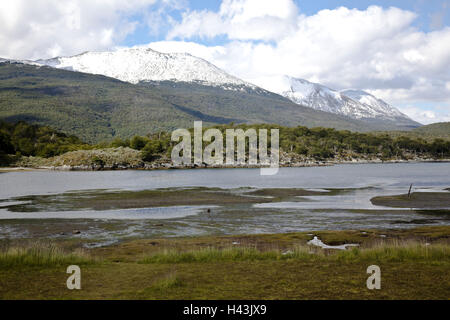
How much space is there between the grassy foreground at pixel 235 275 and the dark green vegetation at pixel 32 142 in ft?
502

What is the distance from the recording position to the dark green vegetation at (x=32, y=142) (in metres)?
159

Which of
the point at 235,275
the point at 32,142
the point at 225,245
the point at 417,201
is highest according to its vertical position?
the point at 32,142

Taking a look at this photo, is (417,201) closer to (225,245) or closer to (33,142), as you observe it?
(225,245)

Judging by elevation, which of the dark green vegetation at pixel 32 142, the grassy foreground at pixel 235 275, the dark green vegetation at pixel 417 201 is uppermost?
the dark green vegetation at pixel 32 142

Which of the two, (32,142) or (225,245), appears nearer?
(225,245)

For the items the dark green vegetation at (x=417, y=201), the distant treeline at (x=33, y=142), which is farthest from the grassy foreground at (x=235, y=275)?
the distant treeline at (x=33, y=142)

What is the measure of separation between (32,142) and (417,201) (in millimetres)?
168980

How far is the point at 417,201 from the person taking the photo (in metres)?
48.2

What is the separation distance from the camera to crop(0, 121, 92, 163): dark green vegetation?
15938cm

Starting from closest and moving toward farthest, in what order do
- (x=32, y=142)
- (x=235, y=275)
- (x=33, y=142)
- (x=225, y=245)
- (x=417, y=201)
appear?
(x=235, y=275)
(x=225, y=245)
(x=417, y=201)
(x=32, y=142)
(x=33, y=142)

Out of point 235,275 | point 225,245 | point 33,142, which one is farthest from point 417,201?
point 33,142

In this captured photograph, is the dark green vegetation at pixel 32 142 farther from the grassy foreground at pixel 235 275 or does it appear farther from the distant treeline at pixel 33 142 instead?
the grassy foreground at pixel 235 275
